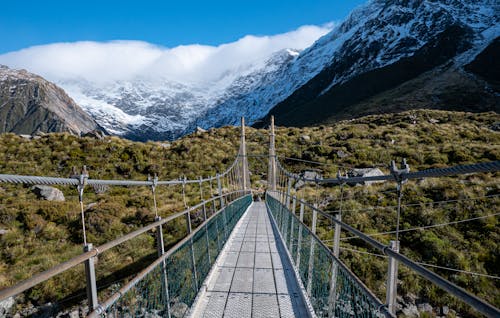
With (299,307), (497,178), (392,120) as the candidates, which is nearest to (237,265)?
Result: (299,307)

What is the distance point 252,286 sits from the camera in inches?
172

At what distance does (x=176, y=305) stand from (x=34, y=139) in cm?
2887

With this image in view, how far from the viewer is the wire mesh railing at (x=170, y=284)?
222cm

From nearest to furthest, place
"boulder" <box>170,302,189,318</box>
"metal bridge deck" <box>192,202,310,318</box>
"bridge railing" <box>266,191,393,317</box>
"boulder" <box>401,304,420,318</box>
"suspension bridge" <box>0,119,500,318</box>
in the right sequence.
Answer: "suspension bridge" <box>0,119,500,318</box>
"bridge railing" <box>266,191,393,317</box>
"boulder" <box>170,302,189,318</box>
"metal bridge deck" <box>192,202,310,318</box>
"boulder" <box>401,304,420,318</box>

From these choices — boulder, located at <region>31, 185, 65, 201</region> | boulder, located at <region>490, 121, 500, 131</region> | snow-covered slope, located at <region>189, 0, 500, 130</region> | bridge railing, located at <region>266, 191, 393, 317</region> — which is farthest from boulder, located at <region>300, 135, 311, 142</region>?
snow-covered slope, located at <region>189, 0, 500, 130</region>

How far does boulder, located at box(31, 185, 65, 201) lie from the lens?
14902 millimetres

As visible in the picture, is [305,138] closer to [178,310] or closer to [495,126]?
[495,126]

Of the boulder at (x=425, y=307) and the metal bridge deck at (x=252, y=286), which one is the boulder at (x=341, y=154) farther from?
the metal bridge deck at (x=252, y=286)

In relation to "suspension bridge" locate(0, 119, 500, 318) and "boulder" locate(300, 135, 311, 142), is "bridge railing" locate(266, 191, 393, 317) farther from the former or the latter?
"boulder" locate(300, 135, 311, 142)

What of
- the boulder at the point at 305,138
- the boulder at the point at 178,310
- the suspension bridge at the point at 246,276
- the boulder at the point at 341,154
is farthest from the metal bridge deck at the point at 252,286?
the boulder at the point at 305,138

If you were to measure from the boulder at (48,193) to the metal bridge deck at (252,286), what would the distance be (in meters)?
11.9

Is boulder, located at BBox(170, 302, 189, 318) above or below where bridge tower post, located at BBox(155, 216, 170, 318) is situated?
below

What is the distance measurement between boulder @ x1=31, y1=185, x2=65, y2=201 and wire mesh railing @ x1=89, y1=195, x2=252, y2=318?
520 inches

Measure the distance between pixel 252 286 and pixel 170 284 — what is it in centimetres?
150
